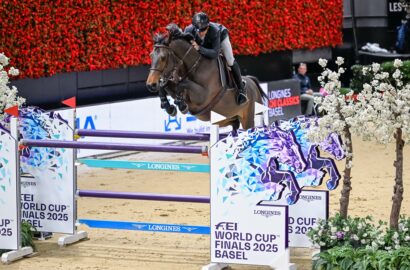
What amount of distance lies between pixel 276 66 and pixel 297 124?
13451mm

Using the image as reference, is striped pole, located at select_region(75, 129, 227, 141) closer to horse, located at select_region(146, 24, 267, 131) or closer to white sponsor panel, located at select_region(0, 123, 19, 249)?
white sponsor panel, located at select_region(0, 123, 19, 249)

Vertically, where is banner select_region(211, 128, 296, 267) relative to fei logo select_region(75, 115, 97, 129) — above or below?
below

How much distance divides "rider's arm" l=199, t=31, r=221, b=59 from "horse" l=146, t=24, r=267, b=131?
9cm

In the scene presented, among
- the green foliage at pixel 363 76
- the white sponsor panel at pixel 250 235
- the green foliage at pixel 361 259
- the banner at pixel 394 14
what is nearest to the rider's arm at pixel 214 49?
the white sponsor panel at pixel 250 235

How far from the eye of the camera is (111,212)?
12.8 metres

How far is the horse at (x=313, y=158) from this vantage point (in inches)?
368

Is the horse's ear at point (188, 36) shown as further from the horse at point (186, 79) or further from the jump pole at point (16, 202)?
the jump pole at point (16, 202)

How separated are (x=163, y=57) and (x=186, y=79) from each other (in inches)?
28.2

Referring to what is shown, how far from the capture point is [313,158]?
965 cm

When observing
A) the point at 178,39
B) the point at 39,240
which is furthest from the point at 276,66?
the point at 39,240

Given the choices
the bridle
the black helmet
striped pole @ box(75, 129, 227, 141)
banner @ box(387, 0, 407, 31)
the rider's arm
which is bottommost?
striped pole @ box(75, 129, 227, 141)

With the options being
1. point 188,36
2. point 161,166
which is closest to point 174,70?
point 188,36

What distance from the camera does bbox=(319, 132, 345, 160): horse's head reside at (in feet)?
30.3

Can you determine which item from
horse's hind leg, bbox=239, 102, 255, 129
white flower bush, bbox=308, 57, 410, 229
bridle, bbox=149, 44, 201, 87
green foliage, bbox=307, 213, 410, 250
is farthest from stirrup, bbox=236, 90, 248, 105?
green foliage, bbox=307, 213, 410, 250
